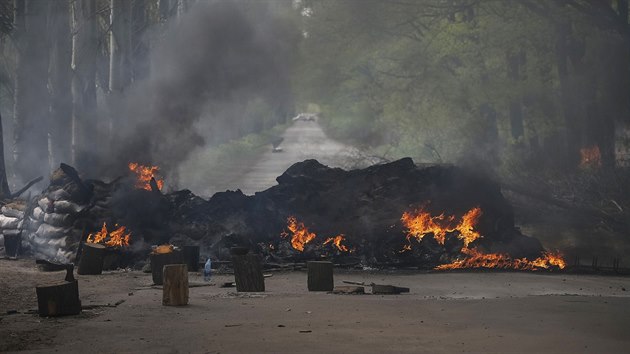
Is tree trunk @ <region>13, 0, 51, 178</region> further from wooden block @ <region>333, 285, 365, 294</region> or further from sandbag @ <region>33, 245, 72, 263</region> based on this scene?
wooden block @ <region>333, 285, 365, 294</region>

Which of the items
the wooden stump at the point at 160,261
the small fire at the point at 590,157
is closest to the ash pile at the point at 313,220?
the wooden stump at the point at 160,261

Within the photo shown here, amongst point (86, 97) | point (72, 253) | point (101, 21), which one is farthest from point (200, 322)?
point (101, 21)

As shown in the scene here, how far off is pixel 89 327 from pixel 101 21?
30725 millimetres

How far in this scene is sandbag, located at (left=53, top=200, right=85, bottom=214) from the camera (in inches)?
865

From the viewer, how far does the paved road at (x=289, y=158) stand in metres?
43.2

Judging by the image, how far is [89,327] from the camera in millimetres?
12195

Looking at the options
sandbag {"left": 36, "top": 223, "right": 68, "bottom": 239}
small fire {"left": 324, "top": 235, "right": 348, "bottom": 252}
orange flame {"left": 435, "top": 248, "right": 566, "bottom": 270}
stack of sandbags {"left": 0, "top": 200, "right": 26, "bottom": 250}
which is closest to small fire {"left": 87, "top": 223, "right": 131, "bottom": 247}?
sandbag {"left": 36, "top": 223, "right": 68, "bottom": 239}

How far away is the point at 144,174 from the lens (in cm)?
2475

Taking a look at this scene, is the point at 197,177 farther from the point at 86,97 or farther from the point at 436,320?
the point at 436,320

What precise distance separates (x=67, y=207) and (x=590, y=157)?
19444mm

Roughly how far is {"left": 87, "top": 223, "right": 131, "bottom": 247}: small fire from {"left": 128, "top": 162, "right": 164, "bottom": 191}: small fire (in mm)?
1932

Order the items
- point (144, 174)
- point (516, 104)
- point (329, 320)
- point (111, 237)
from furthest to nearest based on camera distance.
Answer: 1. point (516, 104)
2. point (144, 174)
3. point (111, 237)
4. point (329, 320)

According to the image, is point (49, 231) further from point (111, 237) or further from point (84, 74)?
point (84, 74)

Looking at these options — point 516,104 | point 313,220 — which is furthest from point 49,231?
point 516,104
